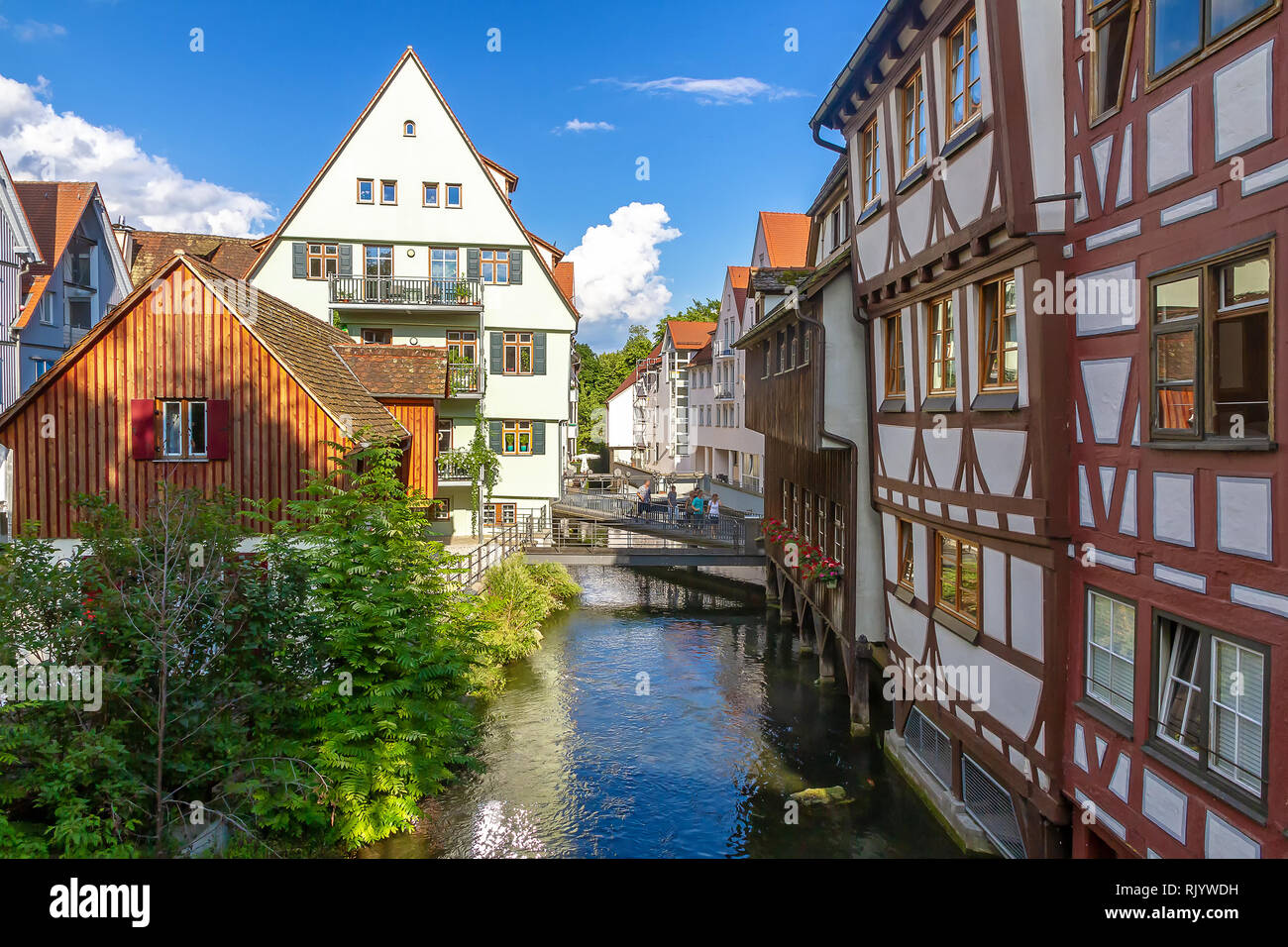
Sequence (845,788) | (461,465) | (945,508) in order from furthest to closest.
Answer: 1. (461,465)
2. (845,788)
3. (945,508)

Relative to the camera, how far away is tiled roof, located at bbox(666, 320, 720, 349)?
66.1 meters

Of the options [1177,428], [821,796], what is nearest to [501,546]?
[821,796]

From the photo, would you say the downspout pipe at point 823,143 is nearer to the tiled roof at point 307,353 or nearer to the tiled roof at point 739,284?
the tiled roof at point 307,353

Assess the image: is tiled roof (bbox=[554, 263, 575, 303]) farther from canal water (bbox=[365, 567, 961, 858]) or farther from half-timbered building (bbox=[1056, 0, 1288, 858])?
half-timbered building (bbox=[1056, 0, 1288, 858])

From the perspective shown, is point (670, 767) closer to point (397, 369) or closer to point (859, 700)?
point (859, 700)

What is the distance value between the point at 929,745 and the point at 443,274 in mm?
23475

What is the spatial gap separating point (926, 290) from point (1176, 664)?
6206 mm

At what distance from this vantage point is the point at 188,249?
39.5 m

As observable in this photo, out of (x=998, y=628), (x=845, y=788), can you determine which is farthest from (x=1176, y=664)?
(x=845, y=788)

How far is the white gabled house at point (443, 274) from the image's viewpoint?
2934 cm

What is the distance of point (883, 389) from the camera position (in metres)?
13.9

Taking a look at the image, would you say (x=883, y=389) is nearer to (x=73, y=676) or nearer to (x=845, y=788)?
(x=845, y=788)
